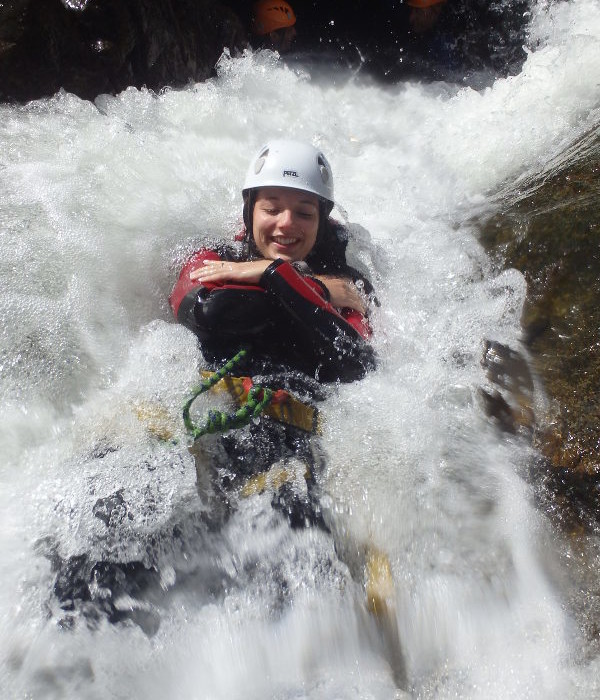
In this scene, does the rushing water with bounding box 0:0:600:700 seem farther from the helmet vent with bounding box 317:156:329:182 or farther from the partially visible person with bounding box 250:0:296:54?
the partially visible person with bounding box 250:0:296:54

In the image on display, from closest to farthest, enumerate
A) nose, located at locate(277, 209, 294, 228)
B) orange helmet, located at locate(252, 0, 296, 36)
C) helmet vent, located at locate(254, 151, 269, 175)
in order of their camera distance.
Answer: nose, located at locate(277, 209, 294, 228) < helmet vent, located at locate(254, 151, 269, 175) < orange helmet, located at locate(252, 0, 296, 36)

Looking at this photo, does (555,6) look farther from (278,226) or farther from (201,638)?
(201,638)

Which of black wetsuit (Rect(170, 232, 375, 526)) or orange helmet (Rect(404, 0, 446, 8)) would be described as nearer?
black wetsuit (Rect(170, 232, 375, 526))

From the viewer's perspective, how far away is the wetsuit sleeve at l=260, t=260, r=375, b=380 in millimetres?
2605

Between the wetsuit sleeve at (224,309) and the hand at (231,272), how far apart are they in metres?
0.03

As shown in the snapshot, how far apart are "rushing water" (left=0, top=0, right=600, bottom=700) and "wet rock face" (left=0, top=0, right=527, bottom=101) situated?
520mm

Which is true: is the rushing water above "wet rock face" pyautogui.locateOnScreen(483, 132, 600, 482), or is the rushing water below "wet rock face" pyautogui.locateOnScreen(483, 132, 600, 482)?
below

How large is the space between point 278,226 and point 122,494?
166cm

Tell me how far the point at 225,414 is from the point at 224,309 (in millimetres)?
475

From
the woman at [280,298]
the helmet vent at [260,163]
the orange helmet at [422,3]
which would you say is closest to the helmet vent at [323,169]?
the woman at [280,298]

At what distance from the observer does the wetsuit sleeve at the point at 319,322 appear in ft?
8.55

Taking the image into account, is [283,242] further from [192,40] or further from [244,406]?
[192,40]

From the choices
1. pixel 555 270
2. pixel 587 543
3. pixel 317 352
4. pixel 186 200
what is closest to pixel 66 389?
pixel 317 352

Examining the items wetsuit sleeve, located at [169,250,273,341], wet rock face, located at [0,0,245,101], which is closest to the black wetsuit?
wetsuit sleeve, located at [169,250,273,341]
